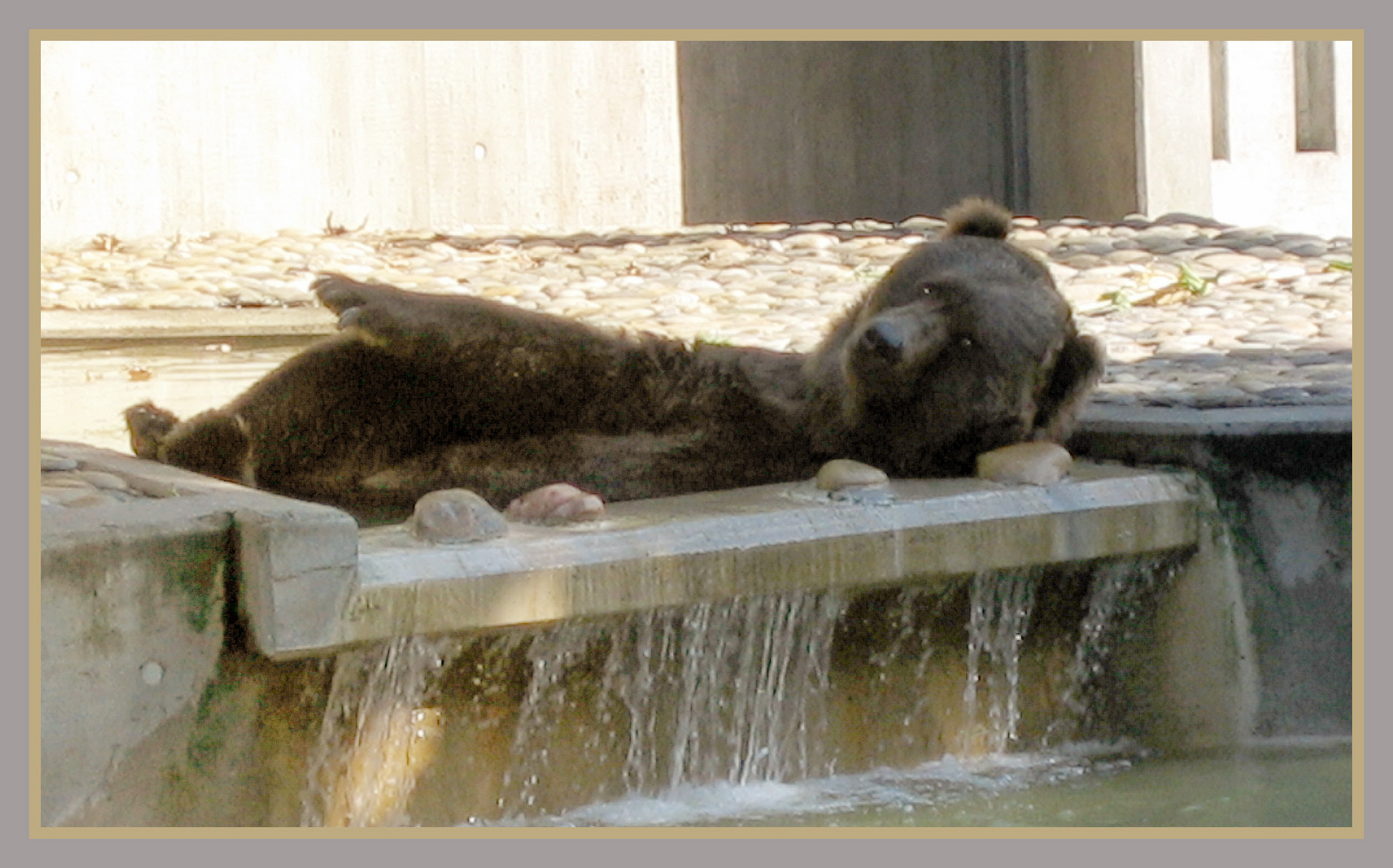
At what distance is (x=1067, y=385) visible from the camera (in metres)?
4.38

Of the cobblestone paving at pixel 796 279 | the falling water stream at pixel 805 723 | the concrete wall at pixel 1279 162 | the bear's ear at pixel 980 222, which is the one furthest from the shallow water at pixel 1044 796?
the concrete wall at pixel 1279 162

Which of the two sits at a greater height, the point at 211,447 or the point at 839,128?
the point at 839,128

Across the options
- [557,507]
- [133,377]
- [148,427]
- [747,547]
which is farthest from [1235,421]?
[133,377]

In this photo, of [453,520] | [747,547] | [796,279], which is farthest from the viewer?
[796,279]

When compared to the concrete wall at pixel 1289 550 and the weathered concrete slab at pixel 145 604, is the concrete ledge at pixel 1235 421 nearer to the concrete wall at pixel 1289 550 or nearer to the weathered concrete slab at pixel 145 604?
the concrete wall at pixel 1289 550

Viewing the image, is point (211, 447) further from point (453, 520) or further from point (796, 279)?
point (796, 279)

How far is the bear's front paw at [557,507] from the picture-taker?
375 centimetres

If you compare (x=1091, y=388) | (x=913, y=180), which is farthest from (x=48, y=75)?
(x=1091, y=388)

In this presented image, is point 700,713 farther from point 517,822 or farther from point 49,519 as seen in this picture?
point 49,519

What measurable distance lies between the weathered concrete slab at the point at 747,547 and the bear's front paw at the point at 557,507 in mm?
50

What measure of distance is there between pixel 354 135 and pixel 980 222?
6.84 meters

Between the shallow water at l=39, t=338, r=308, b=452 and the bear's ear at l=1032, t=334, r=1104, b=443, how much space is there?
3.39m

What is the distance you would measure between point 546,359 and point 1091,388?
1404 millimetres

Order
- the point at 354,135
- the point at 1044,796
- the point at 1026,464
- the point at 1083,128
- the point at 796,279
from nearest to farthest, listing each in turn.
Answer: the point at 1044,796 < the point at 1026,464 < the point at 796,279 < the point at 354,135 < the point at 1083,128
